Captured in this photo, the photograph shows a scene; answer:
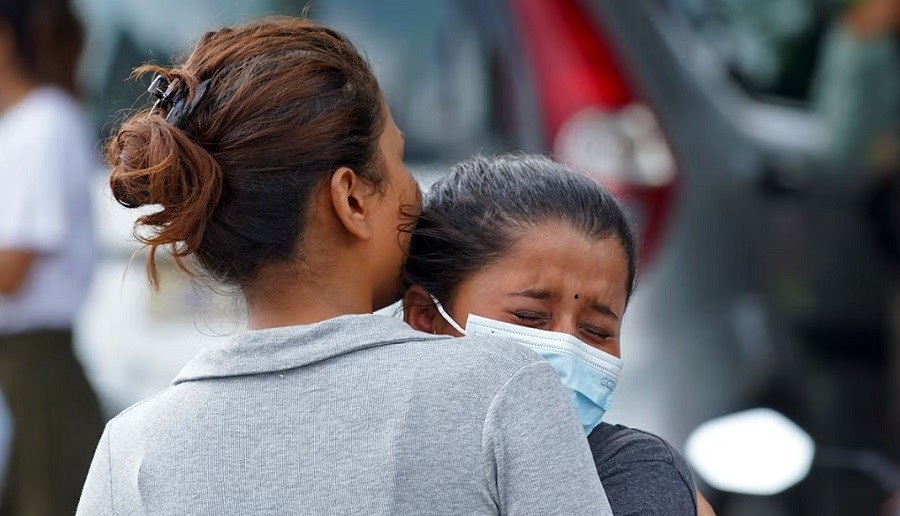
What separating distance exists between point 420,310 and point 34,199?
211cm

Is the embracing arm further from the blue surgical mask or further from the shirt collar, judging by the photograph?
the shirt collar

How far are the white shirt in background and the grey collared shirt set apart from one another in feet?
7.46

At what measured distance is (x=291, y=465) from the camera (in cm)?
140

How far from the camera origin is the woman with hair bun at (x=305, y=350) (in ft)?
4.50

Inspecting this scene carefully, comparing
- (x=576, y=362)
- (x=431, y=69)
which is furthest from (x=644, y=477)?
(x=431, y=69)

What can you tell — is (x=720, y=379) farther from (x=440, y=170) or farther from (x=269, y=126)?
(x=269, y=126)

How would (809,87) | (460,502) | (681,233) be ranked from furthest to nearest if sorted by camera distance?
(809,87) < (681,233) < (460,502)

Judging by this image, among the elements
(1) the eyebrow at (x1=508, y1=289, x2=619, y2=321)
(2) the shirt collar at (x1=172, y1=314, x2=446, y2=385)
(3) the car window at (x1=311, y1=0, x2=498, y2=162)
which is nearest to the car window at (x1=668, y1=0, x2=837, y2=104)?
(3) the car window at (x1=311, y1=0, x2=498, y2=162)

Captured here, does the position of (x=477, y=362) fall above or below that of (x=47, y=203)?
above

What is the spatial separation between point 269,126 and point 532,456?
0.43 metres

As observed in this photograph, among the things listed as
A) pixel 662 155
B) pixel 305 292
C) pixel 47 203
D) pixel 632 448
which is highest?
pixel 305 292

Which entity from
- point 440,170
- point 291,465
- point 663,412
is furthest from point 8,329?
point 291,465

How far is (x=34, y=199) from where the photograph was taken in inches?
143

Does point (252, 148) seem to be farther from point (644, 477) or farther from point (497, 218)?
point (644, 477)
